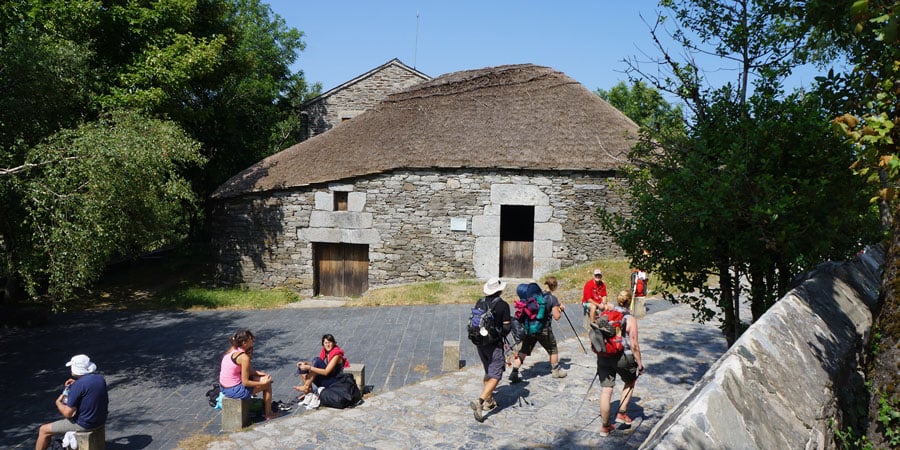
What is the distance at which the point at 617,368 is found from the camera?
6.23 metres

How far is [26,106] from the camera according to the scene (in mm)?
9602

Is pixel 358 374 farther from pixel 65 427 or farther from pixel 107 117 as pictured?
pixel 107 117

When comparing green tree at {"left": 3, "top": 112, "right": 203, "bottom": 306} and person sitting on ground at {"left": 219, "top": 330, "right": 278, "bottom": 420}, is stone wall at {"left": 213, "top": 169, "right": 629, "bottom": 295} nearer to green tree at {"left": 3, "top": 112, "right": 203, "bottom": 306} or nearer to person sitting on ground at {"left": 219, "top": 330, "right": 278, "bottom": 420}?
green tree at {"left": 3, "top": 112, "right": 203, "bottom": 306}

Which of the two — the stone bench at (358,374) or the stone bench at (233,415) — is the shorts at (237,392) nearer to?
the stone bench at (233,415)

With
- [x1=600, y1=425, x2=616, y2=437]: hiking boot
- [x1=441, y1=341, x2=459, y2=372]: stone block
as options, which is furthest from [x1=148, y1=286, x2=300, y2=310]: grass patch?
[x1=600, y1=425, x2=616, y2=437]: hiking boot

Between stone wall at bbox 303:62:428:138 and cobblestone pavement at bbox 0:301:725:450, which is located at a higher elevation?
stone wall at bbox 303:62:428:138

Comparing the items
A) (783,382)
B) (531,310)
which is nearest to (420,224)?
(531,310)

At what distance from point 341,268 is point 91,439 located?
11717 millimetres

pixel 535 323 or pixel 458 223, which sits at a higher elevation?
pixel 458 223

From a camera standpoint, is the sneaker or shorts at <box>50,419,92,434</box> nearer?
shorts at <box>50,419,92,434</box>

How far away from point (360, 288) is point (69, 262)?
9.57 m

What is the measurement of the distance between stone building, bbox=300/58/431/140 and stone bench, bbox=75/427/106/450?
65.5 ft

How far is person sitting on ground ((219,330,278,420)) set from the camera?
23.4 ft

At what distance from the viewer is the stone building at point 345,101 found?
24906 mm
